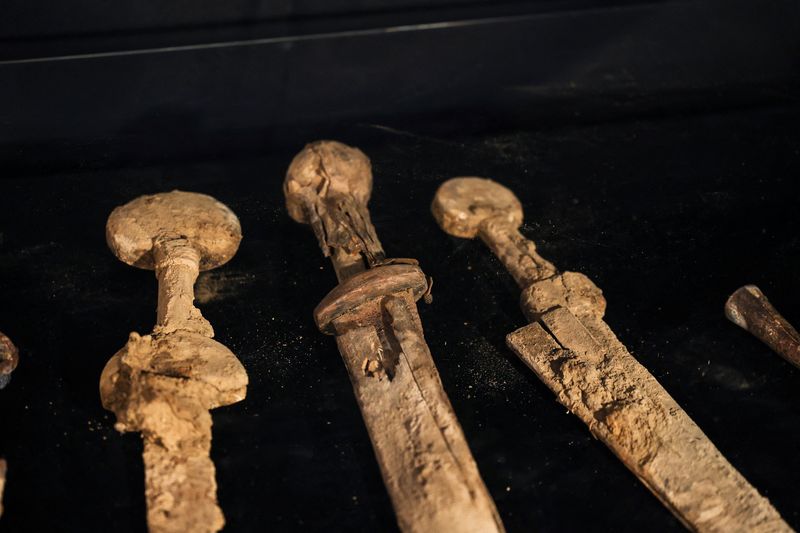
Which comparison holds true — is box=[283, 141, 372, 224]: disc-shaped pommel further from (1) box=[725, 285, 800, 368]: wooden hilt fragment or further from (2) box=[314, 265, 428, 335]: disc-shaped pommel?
(1) box=[725, 285, 800, 368]: wooden hilt fragment

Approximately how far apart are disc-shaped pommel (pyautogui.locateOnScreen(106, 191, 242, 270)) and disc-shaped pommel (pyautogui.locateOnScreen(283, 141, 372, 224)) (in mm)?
355

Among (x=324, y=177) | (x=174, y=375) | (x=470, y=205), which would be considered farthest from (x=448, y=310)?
(x=174, y=375)

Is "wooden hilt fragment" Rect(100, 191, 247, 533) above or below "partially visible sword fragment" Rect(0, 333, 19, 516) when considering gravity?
above

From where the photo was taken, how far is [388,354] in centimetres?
346

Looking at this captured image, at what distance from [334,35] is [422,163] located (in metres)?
1.09

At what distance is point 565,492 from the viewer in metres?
3.39

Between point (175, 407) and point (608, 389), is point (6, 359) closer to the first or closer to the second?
point (175, 407)

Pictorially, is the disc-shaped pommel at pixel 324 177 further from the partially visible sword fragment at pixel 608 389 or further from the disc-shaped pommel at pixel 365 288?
Answer: the disc-shaped pommel at pixel 365 288

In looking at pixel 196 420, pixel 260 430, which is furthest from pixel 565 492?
pixel 196 420

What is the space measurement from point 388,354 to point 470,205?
119 centimetres

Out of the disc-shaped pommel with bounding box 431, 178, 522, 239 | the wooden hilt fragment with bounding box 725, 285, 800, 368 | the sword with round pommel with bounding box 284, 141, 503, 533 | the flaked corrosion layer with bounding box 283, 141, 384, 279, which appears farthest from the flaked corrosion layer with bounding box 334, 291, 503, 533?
the wooden hilt fragment with bounding box 725, 285, 800, 368

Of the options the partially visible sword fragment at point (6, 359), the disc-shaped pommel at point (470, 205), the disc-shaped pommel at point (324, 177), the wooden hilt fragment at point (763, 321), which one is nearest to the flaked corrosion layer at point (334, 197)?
the disc-shaped pommel at point (324, 177)

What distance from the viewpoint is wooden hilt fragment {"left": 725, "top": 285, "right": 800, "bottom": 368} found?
383cm

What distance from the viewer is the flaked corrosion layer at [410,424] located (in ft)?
9.73
